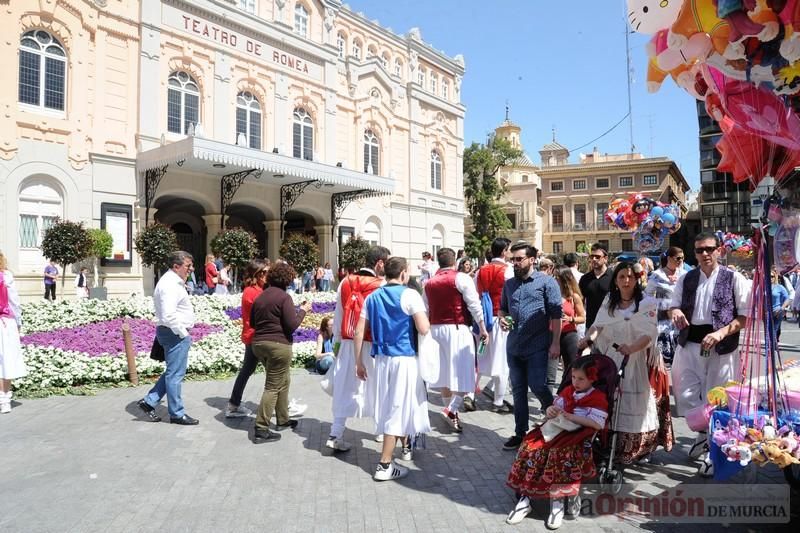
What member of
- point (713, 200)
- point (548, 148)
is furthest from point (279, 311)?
point (548, 148)

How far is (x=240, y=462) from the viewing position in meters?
5.11

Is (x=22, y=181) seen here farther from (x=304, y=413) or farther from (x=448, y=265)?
(x=448, y=265)

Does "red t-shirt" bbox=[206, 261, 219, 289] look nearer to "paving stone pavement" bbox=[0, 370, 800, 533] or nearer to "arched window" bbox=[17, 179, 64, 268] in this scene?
"arched window" bbox=[17, 179, 64, 268]

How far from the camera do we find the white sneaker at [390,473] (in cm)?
463

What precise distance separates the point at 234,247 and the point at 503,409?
12316mm

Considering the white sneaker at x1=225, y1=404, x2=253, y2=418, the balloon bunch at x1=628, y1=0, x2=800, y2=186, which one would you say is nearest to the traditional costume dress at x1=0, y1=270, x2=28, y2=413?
the white sneaker at x1=225, y1=404, x2=253, y2=418

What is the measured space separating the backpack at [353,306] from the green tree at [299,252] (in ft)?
46.3

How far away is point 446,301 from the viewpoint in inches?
252

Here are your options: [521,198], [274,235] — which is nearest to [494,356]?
[274,235]

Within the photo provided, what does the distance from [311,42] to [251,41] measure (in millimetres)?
3062

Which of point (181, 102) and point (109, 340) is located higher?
point (181, 102)

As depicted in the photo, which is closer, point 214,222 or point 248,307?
point 248,307

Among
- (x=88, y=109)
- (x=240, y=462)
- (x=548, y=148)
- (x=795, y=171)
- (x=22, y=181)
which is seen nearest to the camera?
(x=795, y=171)

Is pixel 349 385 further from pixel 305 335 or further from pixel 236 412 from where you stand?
pixel 305 335
